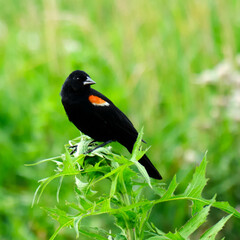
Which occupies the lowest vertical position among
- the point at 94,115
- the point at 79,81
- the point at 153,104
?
the point at 153,104

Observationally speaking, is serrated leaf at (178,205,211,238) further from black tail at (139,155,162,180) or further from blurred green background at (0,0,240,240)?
blurred green background at (0,0,240,240)

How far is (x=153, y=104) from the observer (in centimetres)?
424

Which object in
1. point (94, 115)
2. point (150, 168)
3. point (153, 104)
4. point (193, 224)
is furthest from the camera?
point (153, 104)

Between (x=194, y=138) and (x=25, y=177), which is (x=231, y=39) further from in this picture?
(x=25, y=177)

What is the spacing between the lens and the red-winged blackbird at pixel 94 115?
2168 mm

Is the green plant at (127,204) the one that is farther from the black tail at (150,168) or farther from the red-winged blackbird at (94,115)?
the red-winged blackbird at (94,115)

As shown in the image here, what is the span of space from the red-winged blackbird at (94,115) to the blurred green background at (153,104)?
1.52m

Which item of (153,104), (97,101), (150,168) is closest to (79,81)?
(97,101)

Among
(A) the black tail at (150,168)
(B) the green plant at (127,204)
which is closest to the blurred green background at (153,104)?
(A) the black tail at (150,168)

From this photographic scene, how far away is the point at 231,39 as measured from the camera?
3941 mm

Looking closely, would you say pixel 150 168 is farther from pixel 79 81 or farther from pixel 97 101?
pixel 79 81

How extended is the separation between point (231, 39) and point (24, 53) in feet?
9.18

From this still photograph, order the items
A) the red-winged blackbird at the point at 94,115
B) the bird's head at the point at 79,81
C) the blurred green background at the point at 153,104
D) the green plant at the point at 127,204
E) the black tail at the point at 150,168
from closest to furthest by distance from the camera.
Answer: the green plant at the point at 127,204 < the black tail at the point at 150,168 < the red-winged blackbird at the point at 94,115 < the bird's head at the point at 79,81 < the blurred green background at the point at 153,104

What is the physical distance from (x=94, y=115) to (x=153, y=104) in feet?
6.67
